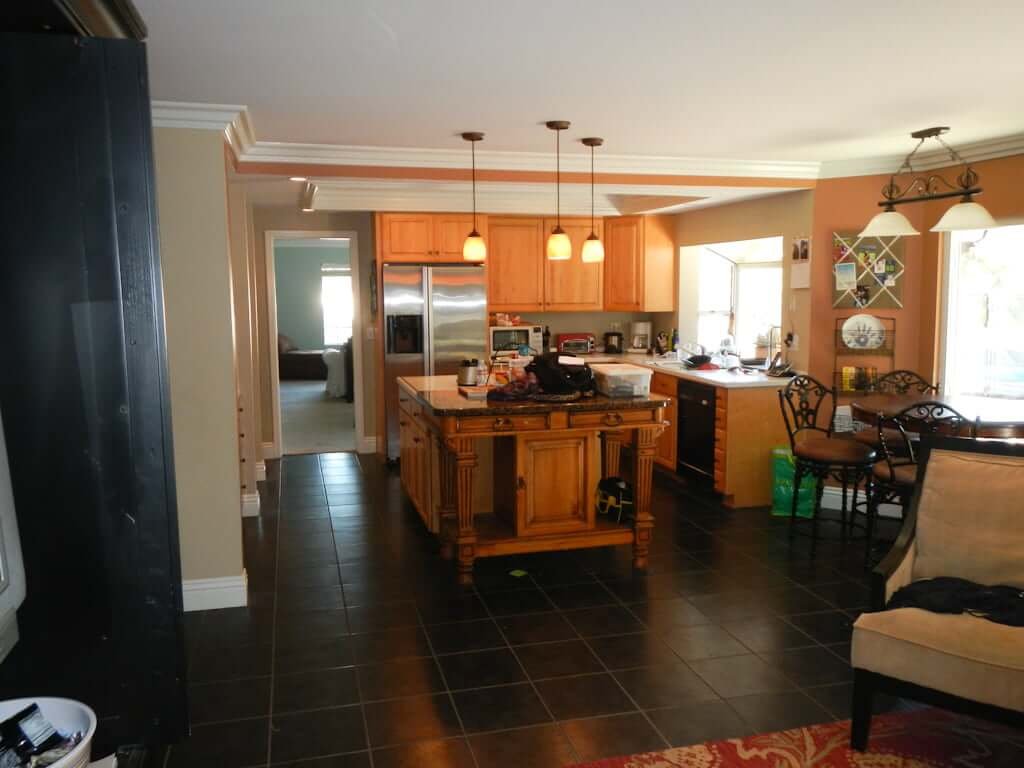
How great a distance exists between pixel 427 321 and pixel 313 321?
8.09 meters

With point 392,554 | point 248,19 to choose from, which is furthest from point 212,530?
point 248,19

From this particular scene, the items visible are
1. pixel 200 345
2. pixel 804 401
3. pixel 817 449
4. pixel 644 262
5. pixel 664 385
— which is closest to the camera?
pixel 200 345

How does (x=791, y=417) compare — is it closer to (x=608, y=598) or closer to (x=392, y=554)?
(x=608, y=598)

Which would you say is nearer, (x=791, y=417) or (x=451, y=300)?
(x=791, y=417)

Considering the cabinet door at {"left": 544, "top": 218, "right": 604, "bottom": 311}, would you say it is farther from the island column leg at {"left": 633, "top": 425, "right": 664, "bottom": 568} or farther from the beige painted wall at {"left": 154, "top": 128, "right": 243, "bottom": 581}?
the beige painted wall at {"left": 154, "top": 128, "right": 243, "bottom": 581}

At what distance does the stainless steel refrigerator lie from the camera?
676 cm

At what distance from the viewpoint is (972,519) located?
297cm

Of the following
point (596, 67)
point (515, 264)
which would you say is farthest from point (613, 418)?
point (515, 264)

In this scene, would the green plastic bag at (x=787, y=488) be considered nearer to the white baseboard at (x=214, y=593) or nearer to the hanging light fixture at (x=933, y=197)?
the hanging light fixture at (x=933, y=197)

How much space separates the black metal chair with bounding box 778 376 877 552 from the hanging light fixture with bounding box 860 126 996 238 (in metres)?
1.07

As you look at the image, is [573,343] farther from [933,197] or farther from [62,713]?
[62,713]

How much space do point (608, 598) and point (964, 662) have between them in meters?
1.81

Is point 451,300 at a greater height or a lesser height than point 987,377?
greater

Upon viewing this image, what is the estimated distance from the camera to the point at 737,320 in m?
7.11
